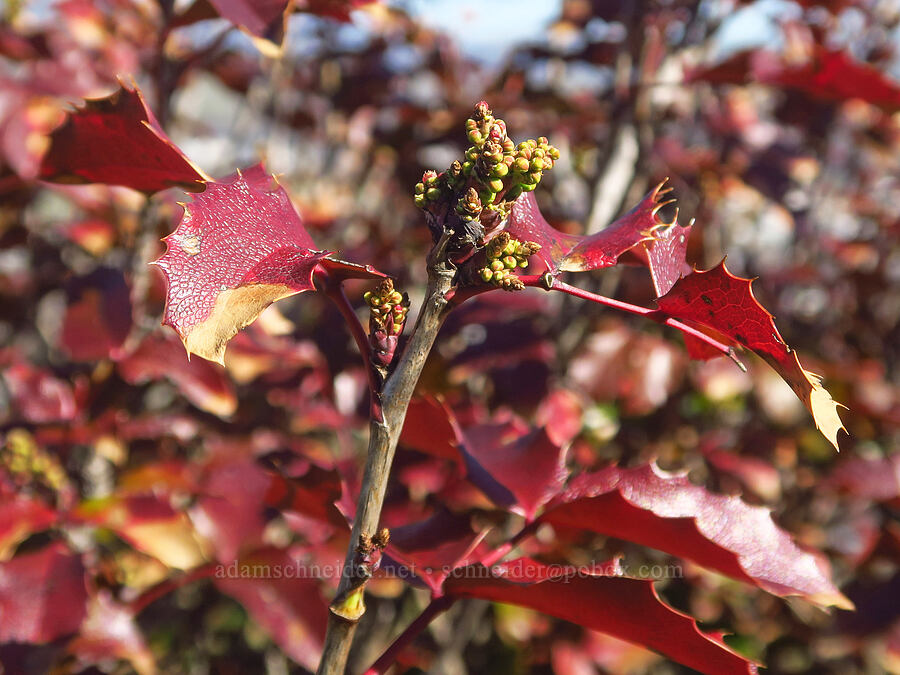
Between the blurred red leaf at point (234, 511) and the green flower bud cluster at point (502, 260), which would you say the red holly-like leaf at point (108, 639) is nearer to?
the blurred red leaf at point (234, 511)

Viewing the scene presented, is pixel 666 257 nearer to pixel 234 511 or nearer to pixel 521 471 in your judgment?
pixel 521 471

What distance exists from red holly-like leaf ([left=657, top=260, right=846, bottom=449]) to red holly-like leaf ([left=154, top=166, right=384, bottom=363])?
23 centimetres

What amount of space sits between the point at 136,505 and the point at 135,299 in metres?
0.34

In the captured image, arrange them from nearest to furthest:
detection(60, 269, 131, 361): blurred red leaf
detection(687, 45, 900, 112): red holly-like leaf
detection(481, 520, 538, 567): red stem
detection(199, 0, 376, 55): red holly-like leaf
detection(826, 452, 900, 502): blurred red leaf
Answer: detection(481, 520, 538, 567): red stem < detection(199, 0, 376, 55): red holly-like leaf < detection(60, 269, 131, 361): blurred red leaf < detection(687, 45, 900, 112): red holly-like leaf < detection(826, 452, 900, 502): blurred red leaf

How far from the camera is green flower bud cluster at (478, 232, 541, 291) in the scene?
1.77 feet

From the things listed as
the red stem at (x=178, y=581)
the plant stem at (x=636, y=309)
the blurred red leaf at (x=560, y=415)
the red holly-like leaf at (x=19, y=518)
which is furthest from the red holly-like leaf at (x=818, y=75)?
the red holly-like leaf at (x=19, y=518)

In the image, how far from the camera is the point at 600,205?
1421mm

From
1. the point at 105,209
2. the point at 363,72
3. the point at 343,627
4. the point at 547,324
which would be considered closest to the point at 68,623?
the point at 343,627

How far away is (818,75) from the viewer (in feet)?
4.60

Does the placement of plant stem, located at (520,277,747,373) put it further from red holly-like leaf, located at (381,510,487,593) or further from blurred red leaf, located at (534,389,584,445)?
blurred red leaf, located at (534,389,584,445)

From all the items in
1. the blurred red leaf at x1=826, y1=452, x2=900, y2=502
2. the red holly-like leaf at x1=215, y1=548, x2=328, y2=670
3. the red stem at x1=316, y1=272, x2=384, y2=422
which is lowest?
the blurred red leaf at x1=826, y1=452, x2=900, y2=502

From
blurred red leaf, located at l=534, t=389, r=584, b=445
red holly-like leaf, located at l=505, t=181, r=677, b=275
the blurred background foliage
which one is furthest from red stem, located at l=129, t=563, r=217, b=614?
blurred red leaf, located at l=534, t=389, r=584, b=445

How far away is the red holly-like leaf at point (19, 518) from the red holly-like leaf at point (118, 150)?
464 mm

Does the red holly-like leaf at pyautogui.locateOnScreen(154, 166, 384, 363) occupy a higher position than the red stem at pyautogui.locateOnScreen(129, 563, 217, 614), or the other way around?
the red holly-like leaf at pyautogui.locateOnScreen(154, 166, 384, 363)
